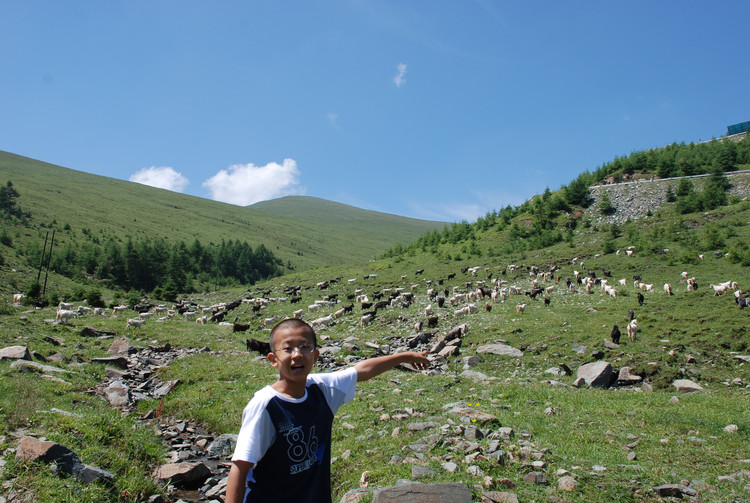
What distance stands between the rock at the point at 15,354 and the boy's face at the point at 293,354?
40.0 ft

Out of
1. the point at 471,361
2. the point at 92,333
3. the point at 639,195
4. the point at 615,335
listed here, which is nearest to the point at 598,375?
the point at 615,335

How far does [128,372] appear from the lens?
43.4 feet

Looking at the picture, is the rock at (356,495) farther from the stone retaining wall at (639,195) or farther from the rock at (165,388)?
the stone retaining wall at (639,195)

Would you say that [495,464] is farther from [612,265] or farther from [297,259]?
[297,259]

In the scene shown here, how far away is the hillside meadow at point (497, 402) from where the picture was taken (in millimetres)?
5676

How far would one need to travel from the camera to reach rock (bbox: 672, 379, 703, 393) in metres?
9.96

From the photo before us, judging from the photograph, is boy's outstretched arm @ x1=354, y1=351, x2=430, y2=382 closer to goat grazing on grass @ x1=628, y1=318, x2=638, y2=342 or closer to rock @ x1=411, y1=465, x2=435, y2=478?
rock @ x1=411, y1=465, x2=435, y2=478

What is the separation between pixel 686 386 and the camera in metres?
10.0

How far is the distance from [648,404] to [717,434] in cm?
178

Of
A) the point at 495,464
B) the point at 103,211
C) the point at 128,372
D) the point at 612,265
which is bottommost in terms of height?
the point at 128,372

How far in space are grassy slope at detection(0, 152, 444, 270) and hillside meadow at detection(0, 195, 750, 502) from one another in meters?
88.0

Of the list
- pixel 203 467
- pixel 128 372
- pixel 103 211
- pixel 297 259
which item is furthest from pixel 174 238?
pixel 203 467

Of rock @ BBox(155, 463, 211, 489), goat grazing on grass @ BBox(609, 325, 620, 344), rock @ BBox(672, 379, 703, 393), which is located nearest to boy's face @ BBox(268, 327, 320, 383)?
rock @ BBox(155, 463, 211, 489)

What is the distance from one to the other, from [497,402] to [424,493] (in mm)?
5039
